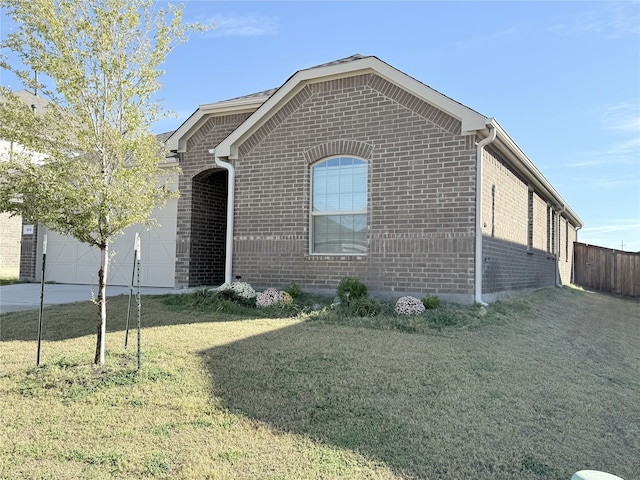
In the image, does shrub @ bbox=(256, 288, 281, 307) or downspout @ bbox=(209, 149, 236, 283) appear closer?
shrub @ bbox=(256, 288, 281, 307)

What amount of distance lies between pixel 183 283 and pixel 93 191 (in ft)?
27.5

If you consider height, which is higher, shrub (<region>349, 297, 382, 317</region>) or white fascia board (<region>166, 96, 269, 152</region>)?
white fascia board (<region>166, 96, 269, 152</region>)

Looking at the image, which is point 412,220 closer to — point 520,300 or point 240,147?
point 520,300

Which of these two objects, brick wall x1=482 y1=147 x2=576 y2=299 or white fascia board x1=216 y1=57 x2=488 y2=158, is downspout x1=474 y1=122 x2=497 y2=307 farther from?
brick wall x1=482 y1=147 x2=576 y2=299

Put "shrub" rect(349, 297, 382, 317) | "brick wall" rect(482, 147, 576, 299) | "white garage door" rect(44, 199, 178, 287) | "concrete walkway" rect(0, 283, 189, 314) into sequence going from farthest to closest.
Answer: "white garage door" rect(44, 199, 178, 287) → "concrete walkway" rect(0, 283, 189, 314) → "brick wall" rect(482, 147, 576, 299) → "shrub" rect(349, 297, 382, 317)

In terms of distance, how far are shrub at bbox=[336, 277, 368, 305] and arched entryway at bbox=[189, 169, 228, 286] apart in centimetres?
549

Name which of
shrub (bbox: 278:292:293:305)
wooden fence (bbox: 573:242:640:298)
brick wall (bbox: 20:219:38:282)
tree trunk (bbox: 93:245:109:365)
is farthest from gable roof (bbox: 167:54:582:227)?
wooden fence (bbox: 573:242:640:298)

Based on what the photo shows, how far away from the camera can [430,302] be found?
9141mm

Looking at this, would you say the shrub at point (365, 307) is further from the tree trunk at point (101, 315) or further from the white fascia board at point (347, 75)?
the tree trunk at point (101, 315)

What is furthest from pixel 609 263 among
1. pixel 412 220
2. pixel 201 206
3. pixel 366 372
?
pixel 366 372

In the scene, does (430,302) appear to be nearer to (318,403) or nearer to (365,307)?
(365,307)

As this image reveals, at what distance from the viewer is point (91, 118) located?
227 inches

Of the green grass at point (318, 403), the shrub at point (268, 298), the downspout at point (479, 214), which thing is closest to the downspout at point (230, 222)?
the shrub at point (268, 298)

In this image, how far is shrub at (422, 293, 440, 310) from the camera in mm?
9133
